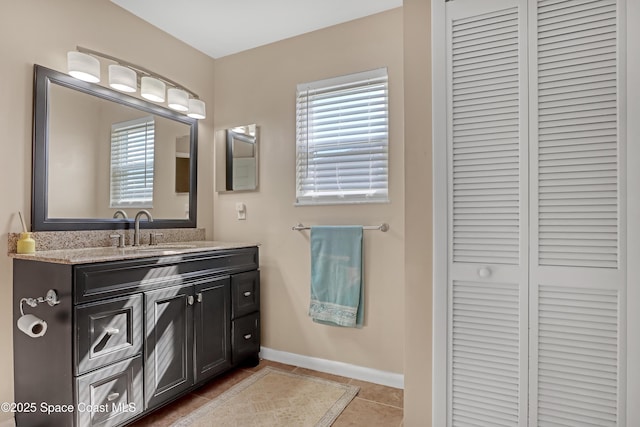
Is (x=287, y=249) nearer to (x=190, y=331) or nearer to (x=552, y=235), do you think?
(x=190, y=331)

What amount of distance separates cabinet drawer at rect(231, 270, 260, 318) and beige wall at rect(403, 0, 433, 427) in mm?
1272

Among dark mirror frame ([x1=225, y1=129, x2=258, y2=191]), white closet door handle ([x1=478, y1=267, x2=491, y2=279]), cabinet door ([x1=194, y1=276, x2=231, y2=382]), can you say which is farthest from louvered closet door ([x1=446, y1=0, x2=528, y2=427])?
dark mirror frame ([x1=225, y1=129, x2=258, y2=191])

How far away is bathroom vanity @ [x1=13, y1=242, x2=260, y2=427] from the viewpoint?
5.01 feet

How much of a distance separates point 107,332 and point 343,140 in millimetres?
1773

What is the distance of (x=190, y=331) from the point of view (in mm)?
2047

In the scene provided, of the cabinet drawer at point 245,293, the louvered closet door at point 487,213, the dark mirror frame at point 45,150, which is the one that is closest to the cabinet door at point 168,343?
the cabinet drawer at point 245,293

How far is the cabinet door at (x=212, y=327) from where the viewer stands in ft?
6.91

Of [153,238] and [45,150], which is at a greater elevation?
[45,150]

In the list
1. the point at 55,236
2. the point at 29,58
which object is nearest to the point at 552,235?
the point at 55,236

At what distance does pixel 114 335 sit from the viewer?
65.7 inches

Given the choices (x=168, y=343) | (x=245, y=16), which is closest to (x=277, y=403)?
(x=168, y=343)

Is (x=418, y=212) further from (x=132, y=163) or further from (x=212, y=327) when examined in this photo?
(x=132, y=163)

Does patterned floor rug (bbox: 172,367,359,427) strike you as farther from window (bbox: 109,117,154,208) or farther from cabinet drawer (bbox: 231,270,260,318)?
window (bbox: 109,117,154,208)

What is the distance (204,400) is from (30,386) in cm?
86
